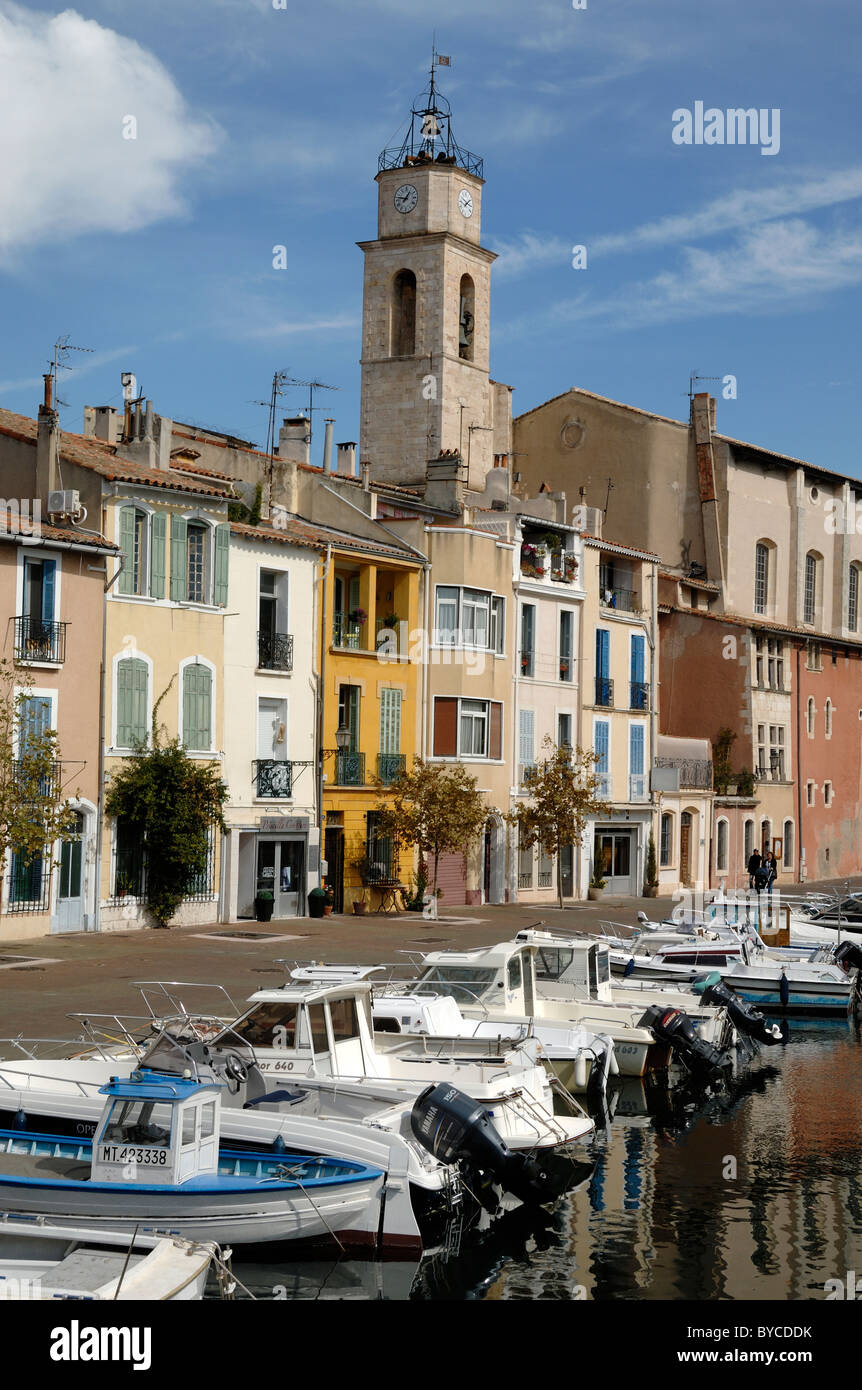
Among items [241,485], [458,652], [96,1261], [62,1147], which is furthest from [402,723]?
[96,1261]

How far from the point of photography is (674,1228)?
18000mm

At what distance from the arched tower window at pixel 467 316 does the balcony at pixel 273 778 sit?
3608cm

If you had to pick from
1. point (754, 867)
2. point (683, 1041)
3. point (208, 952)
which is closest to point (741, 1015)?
point (683, 1041)

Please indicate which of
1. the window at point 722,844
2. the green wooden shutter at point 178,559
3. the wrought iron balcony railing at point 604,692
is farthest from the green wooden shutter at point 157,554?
the window at point 722,844

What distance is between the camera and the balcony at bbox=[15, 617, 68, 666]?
36312 millimetres

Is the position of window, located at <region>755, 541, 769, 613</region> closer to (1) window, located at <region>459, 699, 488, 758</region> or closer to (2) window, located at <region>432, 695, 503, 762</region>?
(2) window, located at <region>432, 695, 503, 762</region>

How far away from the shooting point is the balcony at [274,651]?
43875 mm

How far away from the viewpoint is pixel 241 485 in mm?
48750

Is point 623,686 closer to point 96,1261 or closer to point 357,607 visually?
point 357,607

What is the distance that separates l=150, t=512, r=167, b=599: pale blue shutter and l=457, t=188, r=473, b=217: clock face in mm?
39810

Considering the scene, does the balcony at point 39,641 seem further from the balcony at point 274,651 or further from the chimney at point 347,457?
the chimney at point 347,457

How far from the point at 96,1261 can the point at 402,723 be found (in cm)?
3650

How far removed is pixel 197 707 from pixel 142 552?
4242 millimetres

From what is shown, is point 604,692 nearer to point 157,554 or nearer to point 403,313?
point 157,554
